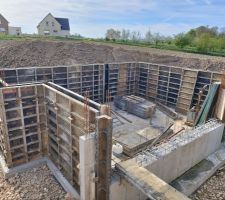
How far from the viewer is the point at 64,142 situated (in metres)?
8.79

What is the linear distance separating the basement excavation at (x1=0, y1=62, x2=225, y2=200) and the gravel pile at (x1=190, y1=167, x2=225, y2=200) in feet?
0.82

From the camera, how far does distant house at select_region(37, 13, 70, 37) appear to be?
5334cm

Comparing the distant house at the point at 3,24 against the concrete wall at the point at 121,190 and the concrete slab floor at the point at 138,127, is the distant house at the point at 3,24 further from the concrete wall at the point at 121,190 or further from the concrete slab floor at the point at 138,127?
the concrete wall at the point at 121,190

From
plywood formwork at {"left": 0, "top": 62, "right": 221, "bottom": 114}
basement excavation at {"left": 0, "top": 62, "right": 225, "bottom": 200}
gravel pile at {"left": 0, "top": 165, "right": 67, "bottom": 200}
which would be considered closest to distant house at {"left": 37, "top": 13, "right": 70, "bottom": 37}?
plywood formwork at {"left": 0, "top": 62, "right": 221, "bottom": 114}

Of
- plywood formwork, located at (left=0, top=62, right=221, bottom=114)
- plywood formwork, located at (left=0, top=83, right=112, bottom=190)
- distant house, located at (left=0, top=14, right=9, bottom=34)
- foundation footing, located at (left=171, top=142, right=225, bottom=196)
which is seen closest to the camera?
plywood formwork, located at (left=0, top=83, right=112, bottom=190)

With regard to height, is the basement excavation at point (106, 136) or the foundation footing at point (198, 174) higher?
the basement excavation at point (106, 136)

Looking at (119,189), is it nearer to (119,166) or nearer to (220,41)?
(119,166)

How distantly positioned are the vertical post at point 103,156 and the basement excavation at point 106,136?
0.10ft

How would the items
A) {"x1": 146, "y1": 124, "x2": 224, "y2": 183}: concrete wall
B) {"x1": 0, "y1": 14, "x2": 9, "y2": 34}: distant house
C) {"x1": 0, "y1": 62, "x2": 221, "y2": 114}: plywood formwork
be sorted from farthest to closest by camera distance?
{"x1": 0, "y1": 14, "x2": 9, "y2": 34}: distant house < {"x1": 0, "y1": 62, "x2": 221, "y2": 114}: plywood formwork < {"x1": 146, "y1": 124, "x2": 224, "y2": 183}: concrete wall

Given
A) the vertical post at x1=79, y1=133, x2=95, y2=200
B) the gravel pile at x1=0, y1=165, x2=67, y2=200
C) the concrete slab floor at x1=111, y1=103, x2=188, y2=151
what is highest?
the vertical post at x1=79, y1=133, x2=95, y2=200

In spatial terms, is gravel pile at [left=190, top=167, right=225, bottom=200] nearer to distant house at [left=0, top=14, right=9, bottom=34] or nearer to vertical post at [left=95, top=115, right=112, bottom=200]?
vertical post at [left=95, top=115, right=112, bottom=200]

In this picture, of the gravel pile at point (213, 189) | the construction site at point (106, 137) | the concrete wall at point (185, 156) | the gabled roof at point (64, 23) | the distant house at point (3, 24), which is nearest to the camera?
the construction site at point (106, 137)

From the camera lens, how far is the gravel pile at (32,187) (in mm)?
8219

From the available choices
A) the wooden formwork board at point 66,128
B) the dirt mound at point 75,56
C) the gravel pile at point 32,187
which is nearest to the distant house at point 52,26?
the dirt mound at point 75,56
